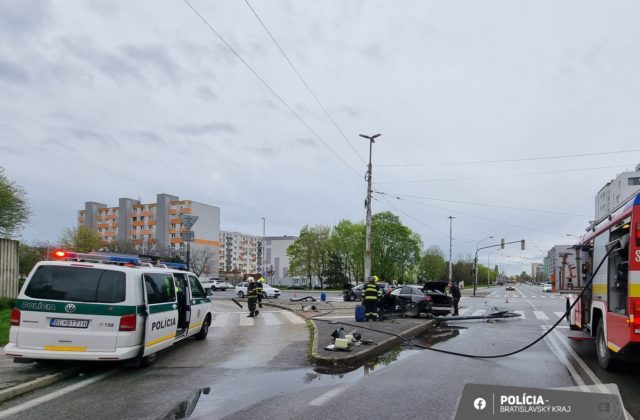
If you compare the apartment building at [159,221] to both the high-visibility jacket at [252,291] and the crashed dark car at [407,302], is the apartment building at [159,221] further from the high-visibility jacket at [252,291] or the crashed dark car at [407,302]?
the crashed dark car at [407,302]

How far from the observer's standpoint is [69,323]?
24.5ft

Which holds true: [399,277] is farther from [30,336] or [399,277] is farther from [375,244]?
[30,336]

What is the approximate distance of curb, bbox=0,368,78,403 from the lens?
6.28 m

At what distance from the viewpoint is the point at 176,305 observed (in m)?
9.65

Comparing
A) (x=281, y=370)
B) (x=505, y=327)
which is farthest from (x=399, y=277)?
(x=281, y=370)

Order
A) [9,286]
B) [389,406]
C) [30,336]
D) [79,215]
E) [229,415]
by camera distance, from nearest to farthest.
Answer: [229,415], [389,406], [30,336], [9,286], [79,215]

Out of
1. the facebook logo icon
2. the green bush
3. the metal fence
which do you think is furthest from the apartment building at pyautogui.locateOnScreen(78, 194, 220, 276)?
the facebook logo icon

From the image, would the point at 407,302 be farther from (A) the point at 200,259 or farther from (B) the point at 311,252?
(A) the point at 200,259

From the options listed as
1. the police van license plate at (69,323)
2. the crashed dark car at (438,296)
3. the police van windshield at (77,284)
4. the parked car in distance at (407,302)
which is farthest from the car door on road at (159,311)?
the crashed dark car at (438,296)

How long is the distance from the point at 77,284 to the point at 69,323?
24.3 inches

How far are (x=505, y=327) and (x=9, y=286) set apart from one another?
19071mm

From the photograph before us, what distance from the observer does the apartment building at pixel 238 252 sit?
6299 inches

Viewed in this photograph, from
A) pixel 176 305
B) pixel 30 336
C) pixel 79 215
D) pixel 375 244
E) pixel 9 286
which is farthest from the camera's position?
pixel 79 215

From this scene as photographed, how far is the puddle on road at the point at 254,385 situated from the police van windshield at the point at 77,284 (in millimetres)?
2233
